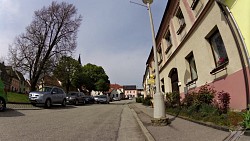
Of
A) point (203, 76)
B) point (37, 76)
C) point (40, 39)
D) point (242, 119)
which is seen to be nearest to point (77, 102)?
point (37, 76)

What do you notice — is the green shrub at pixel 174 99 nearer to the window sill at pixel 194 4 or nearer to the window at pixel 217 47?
the window at pixel 217 47

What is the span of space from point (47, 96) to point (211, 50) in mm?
14153

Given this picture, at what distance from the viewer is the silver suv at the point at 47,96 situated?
1972cm

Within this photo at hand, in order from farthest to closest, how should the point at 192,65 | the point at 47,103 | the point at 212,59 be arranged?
1. the point at 47,103
2. the point at 192,65
3. the point at 212,59

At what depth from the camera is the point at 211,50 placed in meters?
10.8

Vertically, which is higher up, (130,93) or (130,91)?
(130,91)

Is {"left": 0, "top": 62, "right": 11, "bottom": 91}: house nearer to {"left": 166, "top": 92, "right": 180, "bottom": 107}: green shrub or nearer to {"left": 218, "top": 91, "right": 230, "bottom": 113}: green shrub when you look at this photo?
{"left": 166, "top": 92, "right": 180, "bottom": 107}: green shrub

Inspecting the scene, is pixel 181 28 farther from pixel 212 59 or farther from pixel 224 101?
pixel 224 101

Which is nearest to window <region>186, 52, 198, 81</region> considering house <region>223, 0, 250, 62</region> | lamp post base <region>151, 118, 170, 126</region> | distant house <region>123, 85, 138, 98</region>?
lamp post base <region>151, 118, 170, 126</region>

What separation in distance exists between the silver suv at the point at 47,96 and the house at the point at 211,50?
1064 cm

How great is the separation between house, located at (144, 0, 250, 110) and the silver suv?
34.9 ft

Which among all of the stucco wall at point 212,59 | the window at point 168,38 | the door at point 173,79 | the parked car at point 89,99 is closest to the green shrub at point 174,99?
the stucco wall at point 212,59

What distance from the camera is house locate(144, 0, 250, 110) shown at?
7.90m

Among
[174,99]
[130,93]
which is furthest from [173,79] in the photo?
[130,93]
